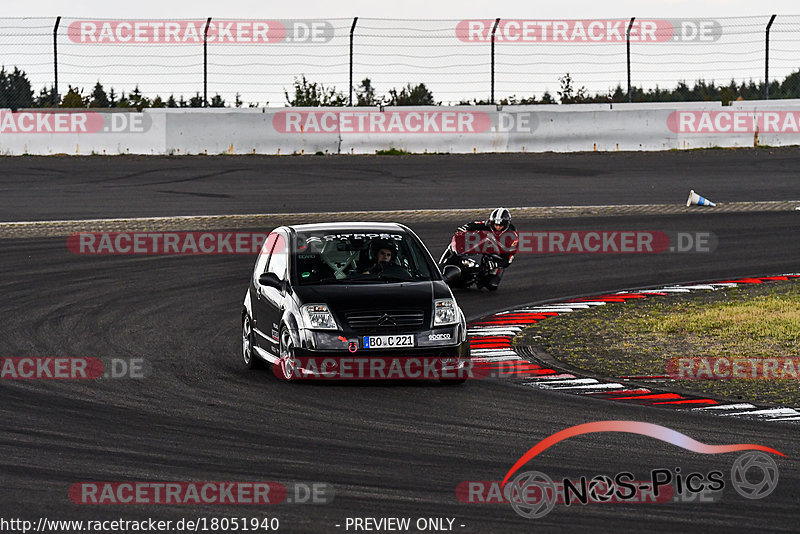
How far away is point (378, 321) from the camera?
10.6 metres

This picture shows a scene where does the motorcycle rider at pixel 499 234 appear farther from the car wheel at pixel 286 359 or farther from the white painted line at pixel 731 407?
the white painted line at pixel 731 407

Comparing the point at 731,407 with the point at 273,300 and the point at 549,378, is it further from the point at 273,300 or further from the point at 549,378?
the point at 273,300

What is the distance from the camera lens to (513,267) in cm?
1892

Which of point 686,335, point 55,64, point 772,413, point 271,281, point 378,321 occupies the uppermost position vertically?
point 55,64

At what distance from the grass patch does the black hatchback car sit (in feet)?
5.39

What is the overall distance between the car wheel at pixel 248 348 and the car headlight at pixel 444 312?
5.89 feet

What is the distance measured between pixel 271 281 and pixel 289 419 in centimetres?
230

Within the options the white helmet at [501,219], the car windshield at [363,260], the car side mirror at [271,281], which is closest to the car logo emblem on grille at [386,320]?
the car windshield at [363,260]

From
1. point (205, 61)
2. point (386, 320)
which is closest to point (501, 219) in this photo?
point (386, 320)

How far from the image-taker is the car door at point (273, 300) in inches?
439

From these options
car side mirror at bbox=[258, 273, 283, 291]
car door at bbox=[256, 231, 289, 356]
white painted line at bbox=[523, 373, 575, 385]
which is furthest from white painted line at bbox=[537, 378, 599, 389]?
car side mirror at bbox=[258, 273, 283, 291]

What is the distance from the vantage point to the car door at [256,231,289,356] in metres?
11.2

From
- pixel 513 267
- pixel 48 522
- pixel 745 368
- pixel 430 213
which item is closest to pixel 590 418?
pixel 745 368

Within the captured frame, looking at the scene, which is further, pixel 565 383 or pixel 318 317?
pixel 565 383
